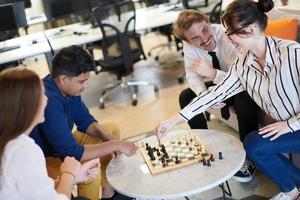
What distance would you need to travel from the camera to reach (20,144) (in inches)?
51.3

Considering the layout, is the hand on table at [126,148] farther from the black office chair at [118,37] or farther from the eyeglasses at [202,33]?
the black office chair at [118,37]

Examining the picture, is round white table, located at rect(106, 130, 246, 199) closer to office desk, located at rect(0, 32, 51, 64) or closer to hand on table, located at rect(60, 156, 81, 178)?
hand on table, located at rect(60, 156, 81, 178)

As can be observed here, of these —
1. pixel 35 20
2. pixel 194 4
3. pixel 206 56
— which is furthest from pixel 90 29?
pixel 206 56

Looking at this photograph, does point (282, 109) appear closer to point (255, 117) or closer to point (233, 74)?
point (233, 74)

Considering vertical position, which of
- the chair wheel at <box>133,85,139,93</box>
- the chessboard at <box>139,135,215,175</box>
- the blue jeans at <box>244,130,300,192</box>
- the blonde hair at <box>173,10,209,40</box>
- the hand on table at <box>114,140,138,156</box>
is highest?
the blonde hair at <box>173,10,209,40</box>

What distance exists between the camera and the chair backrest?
12.8 feet

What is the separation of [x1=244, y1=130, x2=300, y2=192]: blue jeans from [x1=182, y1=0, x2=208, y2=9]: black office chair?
300 centimetres

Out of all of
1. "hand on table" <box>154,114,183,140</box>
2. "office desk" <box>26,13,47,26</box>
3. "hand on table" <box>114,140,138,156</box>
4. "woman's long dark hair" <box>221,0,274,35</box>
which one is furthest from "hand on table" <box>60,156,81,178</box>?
"office desk" <box>26,13,47,26</box>

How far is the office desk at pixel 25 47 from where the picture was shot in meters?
3.88

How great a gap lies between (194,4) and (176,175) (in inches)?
132

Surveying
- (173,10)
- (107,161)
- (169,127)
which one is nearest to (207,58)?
(169,127)

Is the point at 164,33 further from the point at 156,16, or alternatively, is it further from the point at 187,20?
the point at 187,20

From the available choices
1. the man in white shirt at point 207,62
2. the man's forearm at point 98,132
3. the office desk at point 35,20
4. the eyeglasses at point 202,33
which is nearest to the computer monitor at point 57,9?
the office desk at point 35,20

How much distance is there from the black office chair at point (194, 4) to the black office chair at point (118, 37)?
92cm
